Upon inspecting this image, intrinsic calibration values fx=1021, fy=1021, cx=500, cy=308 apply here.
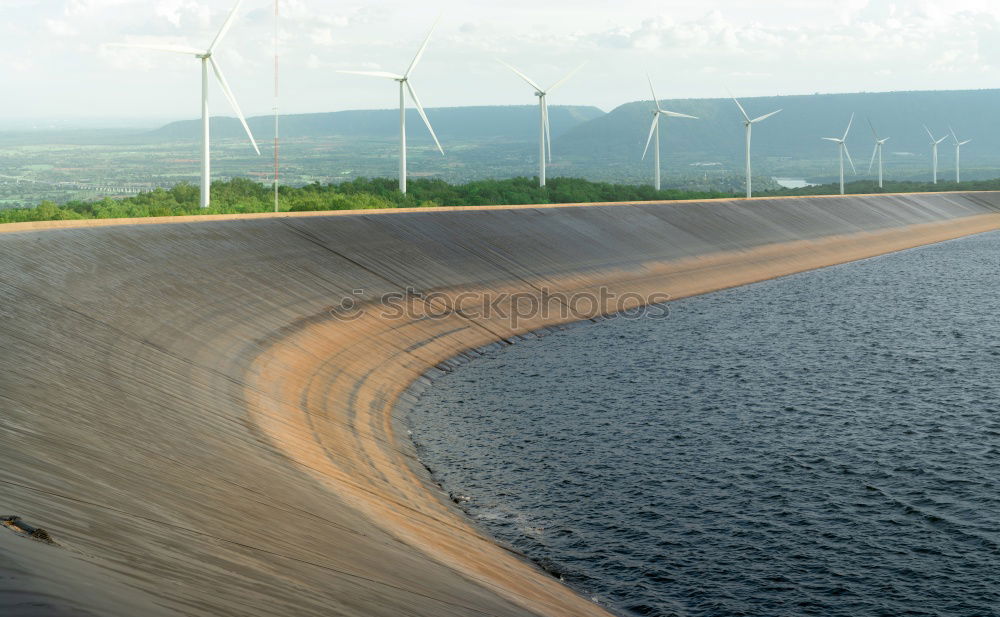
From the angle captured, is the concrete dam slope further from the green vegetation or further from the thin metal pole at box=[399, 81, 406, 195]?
the thin metal pole at box=[399, 81, 406, 195]

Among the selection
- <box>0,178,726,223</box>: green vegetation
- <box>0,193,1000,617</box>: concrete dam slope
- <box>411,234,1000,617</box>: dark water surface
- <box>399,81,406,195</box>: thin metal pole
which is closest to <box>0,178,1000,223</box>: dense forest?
<box>0,178,726,223</box>: green vegetation

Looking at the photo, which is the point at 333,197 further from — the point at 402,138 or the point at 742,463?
the point at 742,463

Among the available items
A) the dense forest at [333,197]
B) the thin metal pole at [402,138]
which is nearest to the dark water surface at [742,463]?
the dense forest at [333,197]

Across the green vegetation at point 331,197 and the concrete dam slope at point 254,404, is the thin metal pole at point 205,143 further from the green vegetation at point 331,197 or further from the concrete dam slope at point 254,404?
the concrete dam slope at point 254,404

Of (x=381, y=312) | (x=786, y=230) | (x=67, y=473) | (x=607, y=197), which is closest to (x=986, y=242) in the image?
(x=786, y=230)

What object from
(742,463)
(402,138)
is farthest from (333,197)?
(742,463)

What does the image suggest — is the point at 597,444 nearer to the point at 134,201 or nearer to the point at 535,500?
the point at 535,500
